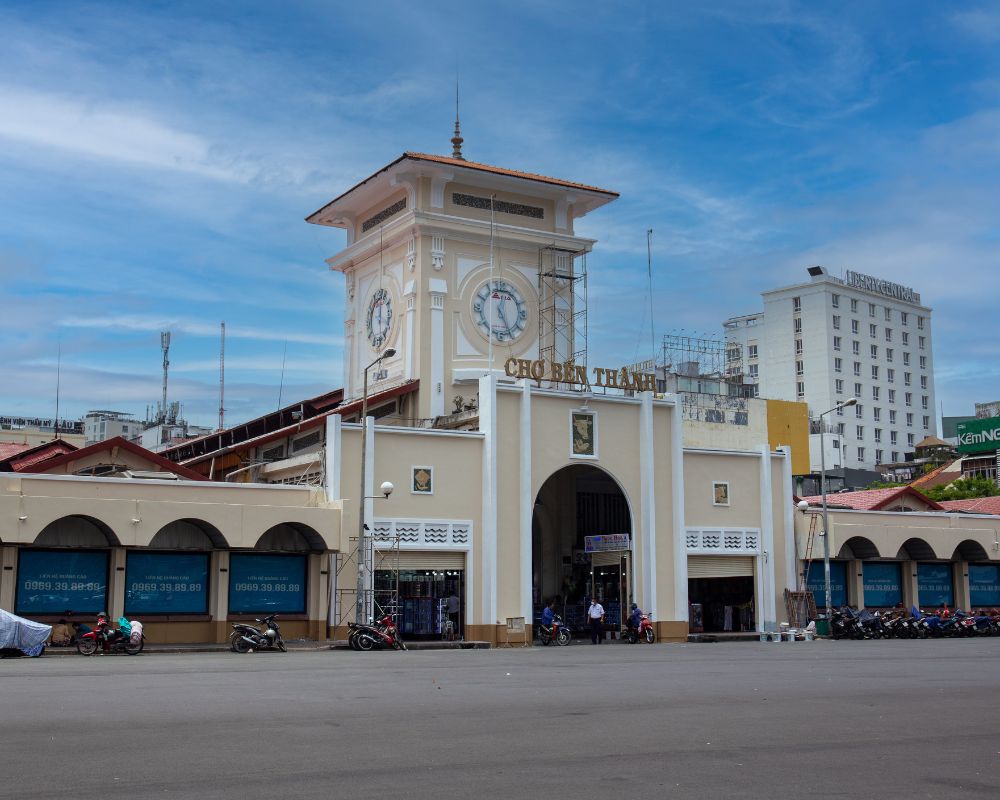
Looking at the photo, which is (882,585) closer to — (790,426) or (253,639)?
(253,639)

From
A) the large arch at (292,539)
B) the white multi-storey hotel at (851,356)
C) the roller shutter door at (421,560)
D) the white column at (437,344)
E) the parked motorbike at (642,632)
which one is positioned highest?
the white multi-storey hotel at (851,356)

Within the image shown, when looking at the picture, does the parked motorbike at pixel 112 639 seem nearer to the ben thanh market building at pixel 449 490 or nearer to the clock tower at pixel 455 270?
the ben thanh market building at pixel 449 490

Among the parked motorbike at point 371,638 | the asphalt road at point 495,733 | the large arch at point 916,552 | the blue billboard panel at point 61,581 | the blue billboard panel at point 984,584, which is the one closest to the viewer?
the asphalt road at point 495,733

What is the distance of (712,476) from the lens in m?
43.1

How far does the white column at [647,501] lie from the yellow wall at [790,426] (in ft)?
129

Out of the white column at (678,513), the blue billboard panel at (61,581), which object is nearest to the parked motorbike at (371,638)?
the blue billboard panel at (61,581)

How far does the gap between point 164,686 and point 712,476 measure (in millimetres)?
28530

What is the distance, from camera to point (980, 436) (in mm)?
→ 82938

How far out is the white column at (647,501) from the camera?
40.2 metres

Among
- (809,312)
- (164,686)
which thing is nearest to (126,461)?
(164,686)

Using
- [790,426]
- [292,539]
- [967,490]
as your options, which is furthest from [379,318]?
[967,490]

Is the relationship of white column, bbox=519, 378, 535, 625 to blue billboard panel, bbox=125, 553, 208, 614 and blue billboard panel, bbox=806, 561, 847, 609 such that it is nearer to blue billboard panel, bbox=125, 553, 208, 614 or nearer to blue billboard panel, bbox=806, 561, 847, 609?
blue billboard panel, bbox=125, 553, 208, 614

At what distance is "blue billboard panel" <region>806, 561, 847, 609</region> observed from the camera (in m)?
45.9

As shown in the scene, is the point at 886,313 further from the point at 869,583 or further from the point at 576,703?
the point at 576,703
